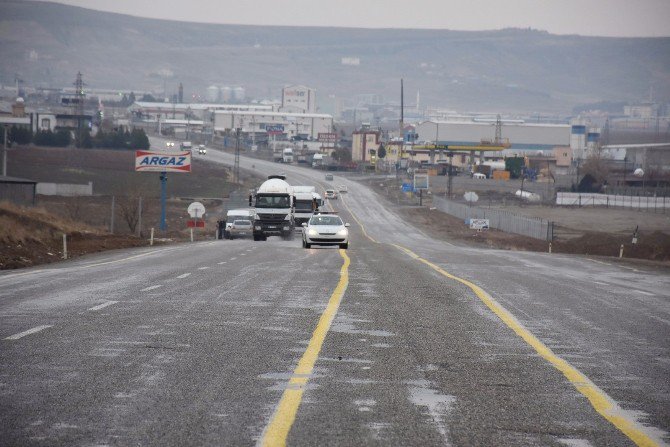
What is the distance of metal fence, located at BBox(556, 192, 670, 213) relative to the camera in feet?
401

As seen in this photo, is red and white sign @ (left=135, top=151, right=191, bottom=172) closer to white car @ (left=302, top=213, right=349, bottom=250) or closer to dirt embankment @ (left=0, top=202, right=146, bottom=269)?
dirt embankment @ (left=0, top=202, right=146, bottom=269)

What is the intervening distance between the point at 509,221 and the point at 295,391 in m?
82.7

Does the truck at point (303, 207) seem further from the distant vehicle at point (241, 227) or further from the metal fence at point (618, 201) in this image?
the metal fence at point (618, 201)

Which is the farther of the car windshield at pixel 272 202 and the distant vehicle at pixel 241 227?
the distant vehicle at pixel 241 227

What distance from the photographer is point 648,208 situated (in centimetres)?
12138

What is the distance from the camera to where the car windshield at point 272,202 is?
6169cm

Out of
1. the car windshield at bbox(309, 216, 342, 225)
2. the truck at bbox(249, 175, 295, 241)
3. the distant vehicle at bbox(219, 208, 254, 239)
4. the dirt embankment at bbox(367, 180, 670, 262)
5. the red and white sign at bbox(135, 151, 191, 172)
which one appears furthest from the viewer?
the red and white sign at bbox(135, 151, 191, 172)

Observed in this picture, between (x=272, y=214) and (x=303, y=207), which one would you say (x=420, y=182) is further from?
(x=272, y=214)

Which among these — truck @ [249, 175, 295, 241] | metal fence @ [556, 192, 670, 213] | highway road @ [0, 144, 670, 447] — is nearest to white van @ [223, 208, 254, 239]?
truck @ [249, 175, 295, 241]

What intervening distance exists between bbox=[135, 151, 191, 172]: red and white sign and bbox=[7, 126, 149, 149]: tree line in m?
89.0

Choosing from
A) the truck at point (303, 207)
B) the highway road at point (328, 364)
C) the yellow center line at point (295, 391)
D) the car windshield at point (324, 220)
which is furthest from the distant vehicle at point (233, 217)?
the yellow center line at point (295, 391)

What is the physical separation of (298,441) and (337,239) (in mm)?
35918

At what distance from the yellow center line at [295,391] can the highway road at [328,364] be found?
0.10 ft

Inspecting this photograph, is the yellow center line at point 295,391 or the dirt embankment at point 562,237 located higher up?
the yellow center line at point 295,391
